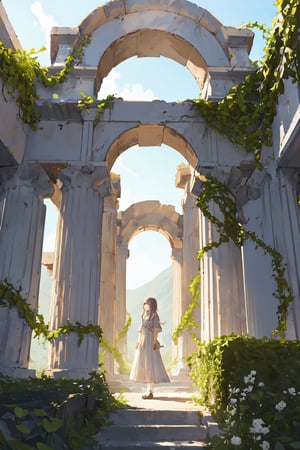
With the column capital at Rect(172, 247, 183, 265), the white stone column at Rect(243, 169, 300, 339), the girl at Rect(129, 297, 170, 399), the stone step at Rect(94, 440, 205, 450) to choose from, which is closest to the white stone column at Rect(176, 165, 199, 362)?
the column capital at Rect(172, 247, 183, 265)

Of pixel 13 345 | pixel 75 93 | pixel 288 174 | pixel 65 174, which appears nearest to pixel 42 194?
pixel 65 174

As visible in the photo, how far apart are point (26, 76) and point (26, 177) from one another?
2242 millimetres

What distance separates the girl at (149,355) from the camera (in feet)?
32.6

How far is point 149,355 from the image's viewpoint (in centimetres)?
1030

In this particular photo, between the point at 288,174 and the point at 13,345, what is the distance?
6.48m

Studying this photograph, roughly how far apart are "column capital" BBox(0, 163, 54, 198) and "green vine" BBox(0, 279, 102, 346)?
2319mm

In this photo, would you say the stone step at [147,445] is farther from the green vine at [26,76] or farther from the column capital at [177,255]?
the column capital at [177,255]

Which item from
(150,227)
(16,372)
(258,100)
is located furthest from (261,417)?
(150,227)

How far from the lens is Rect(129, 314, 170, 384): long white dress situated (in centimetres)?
998

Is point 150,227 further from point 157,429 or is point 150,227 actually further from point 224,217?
point 157,429

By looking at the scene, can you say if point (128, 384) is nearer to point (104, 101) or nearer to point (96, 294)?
point (96, 294)

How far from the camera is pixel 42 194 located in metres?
9.25

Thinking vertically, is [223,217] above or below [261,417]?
above

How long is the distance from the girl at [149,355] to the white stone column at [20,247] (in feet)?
10.5
